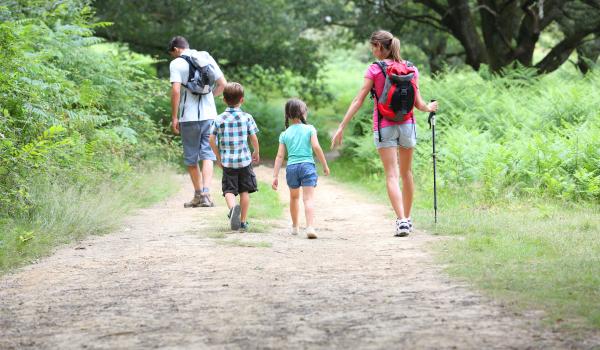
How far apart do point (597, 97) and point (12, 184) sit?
9765 mm

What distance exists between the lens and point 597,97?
14297 mm

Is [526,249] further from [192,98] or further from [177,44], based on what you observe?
[177,44]

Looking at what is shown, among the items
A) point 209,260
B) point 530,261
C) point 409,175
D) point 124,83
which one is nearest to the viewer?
point 530,261

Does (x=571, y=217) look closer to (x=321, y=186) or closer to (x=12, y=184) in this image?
(x=12, y=184)

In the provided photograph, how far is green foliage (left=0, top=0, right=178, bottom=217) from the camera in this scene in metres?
8.34

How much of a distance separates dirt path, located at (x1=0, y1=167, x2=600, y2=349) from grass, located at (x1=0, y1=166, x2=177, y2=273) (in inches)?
7.6

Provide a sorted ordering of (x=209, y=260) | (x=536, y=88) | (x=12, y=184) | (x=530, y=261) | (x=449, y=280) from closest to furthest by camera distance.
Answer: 1. (x=449, y=280)
2. (x=530, y=261)
3. (x=209, y=260)
4. (x=12, y=184)
5. (x=536, y=88)

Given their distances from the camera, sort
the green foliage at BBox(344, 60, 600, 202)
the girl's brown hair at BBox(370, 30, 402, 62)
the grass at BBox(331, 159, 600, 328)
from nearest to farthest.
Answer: the grass at BBox(331, 159, 600, 328) < the girl's brown hair at BBox(370, 30, 402, 62) < the green foliage at BBox(344, 60, 600, 202)

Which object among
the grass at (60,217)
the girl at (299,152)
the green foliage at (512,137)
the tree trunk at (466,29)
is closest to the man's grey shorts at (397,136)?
the girl at (299,152)

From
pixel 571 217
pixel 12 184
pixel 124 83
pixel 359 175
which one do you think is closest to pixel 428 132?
pixel 359 175

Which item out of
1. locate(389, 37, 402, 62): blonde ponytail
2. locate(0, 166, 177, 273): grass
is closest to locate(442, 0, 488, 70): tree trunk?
locate(0, 166, 177, 273): grass

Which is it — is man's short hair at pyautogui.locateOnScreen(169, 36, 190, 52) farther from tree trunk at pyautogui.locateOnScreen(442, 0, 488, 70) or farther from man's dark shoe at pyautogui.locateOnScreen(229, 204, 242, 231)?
tree trunk at pyautogui.locateOnScreen(442, 0, 488, 70)

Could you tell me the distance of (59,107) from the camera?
10.5 meters

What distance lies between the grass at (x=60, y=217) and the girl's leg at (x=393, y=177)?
2.94m
